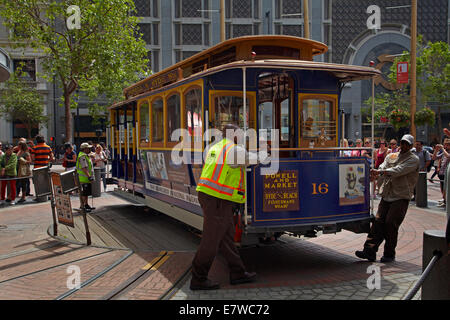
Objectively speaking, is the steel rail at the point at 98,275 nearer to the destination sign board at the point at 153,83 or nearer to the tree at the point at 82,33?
the destination sign board at the point at 153,83

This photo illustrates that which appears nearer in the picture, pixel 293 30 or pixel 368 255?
pixel 368 255

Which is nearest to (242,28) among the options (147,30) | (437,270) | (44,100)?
(147,30)

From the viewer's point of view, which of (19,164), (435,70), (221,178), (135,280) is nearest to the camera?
(221,178)

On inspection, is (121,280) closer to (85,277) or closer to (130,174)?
(85,277)

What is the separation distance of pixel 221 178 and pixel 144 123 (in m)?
4.98

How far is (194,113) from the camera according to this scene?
720 centimetres

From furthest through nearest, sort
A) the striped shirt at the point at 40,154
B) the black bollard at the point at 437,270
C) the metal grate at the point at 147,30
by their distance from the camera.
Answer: the metal grate at the point at 147,30 < the striped shirt at the point at 40,154 < the black bollard at the point at 437,270

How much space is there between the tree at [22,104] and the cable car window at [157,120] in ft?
95.0

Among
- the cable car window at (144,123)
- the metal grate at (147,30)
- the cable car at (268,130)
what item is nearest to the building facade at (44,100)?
the metal grate at (147,30)

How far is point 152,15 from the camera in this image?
38500 mm

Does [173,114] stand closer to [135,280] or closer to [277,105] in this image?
[277,105]

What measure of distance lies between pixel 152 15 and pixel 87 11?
22.1 metres

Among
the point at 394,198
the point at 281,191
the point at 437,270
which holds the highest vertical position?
the point at 281,191

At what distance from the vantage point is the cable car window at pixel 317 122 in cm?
736
